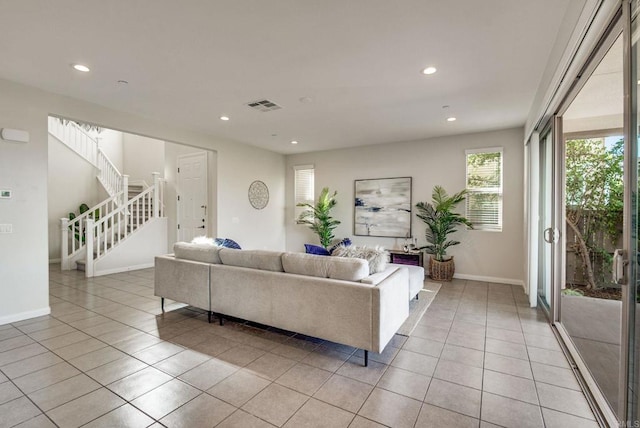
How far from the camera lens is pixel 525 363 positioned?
97.0 inches

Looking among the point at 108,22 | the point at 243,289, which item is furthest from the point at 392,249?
the point at 108,22

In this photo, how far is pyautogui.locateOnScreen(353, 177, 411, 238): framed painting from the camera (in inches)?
235

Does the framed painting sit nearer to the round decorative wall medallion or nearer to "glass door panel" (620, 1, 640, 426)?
the round decorative wall medallion

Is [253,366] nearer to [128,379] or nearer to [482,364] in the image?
[128,379]

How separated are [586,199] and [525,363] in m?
1.90

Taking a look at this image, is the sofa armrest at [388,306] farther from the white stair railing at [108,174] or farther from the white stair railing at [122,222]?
the white stair railing at [108,174]

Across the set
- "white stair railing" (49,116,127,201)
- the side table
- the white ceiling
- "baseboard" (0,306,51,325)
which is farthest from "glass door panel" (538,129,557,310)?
"white stair railing" (49,116,127,201)

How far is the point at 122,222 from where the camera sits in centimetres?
670

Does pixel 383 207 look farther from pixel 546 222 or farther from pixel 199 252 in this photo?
pixel 199 252

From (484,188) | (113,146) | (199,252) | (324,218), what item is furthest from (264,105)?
(113,146)

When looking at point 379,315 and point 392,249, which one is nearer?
point 379,315

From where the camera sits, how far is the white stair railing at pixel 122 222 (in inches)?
219

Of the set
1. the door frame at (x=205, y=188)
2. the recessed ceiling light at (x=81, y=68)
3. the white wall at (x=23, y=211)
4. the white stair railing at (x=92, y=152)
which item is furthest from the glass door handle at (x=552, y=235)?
the white stair railing at (x=92, y=152)

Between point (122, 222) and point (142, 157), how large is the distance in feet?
8.36
